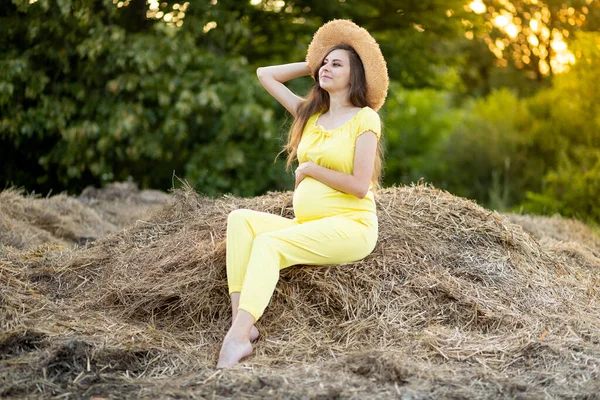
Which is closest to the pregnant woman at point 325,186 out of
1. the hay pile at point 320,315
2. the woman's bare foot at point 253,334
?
the woman's bare foot at point 253,334

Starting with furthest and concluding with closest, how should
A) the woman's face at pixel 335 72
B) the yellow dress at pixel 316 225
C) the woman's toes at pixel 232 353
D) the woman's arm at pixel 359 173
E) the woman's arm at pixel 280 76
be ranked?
the woman's arm at pixel 280 76, the woman's face at pixel 335 72, the woman's arm at pixel 359 173, the yellow dress at pixel 316 225, the woman's toes at pixel 232 353

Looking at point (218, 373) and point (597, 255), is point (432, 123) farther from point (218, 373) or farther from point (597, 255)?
point (218, 373)

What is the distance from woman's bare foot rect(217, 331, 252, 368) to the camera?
340 centimetres

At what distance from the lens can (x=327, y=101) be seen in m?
→ 4.22

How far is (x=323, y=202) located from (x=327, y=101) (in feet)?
2.06

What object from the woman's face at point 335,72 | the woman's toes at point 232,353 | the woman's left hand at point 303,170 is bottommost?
the woman's toes at point 232,353

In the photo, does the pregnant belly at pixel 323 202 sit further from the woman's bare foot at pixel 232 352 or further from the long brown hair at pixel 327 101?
the woman's bare foot at pixel 232 352

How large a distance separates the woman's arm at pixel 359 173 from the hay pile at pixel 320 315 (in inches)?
20.5

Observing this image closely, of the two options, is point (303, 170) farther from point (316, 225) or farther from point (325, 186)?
point (316, 225)

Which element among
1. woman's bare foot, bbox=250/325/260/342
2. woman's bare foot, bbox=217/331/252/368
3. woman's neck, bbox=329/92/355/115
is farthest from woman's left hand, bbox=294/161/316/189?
woman's bare foot, bbox=217/331/252/368

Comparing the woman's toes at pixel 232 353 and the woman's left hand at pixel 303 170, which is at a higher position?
the woman's left hand at pixel 303 170

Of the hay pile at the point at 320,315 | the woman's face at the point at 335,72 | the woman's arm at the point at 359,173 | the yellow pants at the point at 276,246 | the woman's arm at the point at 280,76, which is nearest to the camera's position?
the hay pile at the point at 320,315

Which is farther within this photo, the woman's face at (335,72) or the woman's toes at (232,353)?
the woman's face at (335,72)

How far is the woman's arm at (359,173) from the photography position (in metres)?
3.87
